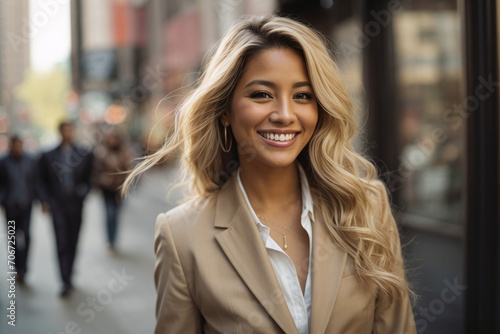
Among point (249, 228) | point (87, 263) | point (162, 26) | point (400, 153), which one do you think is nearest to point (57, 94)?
point (162, 26)

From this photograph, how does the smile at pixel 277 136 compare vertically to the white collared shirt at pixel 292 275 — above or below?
above

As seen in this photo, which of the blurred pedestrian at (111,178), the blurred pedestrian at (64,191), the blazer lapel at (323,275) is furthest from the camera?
the blurred pedestrian at (111,178)

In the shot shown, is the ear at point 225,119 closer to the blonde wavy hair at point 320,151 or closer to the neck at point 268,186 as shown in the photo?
the blonde wavy hair at point 320,151

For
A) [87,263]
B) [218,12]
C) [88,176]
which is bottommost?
[87,263]

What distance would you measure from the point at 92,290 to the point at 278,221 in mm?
5337

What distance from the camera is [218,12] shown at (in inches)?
490

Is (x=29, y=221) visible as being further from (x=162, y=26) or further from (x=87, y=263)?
(x=162, y=26)

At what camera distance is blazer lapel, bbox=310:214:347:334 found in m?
1.91

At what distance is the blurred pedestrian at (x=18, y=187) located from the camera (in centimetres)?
755

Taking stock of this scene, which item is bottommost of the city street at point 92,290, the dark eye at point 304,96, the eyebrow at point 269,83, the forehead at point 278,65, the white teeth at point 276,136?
the city street at point 92,290

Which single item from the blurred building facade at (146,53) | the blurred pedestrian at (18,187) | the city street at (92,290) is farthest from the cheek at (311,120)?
the blurred pedestrian at (18,187)

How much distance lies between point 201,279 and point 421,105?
5051 millimetres

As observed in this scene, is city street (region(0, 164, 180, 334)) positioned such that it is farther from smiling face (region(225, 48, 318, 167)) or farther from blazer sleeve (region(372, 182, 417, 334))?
blazer sleeve (region(372, 182, 417, 334))

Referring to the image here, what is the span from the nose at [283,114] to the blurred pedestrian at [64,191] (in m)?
5.69
